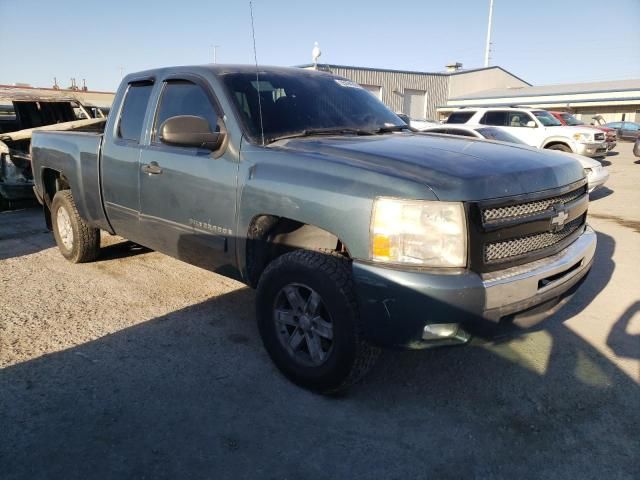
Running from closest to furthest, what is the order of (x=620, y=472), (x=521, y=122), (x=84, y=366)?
(x=620, y=472) < (x=84, y=366) < (x=521, y=122)

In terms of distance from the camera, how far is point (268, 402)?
2850 mm

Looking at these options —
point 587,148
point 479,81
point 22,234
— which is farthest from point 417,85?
point 22,234

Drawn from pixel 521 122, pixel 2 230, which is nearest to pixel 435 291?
pixel 2 230

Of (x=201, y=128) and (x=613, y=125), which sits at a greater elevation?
(x=201, y=128)

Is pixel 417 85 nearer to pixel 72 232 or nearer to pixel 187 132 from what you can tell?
pixel 72 232

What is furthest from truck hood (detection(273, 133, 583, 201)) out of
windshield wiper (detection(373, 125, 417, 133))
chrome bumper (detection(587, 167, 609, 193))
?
chrome bumper (detection(587, 167, 609, 193))

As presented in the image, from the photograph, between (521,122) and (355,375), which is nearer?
(355,375)

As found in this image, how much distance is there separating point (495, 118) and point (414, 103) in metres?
21.9

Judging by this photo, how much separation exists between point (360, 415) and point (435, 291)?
0.87 meters

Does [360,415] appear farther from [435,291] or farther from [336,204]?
[336,204]

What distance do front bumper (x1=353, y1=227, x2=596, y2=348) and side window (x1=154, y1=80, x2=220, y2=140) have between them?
1717 mm

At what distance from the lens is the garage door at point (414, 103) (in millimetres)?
34594

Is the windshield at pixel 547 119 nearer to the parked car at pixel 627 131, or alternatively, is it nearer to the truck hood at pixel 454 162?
the truck hood at pixel 454 162

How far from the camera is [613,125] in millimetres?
30562
